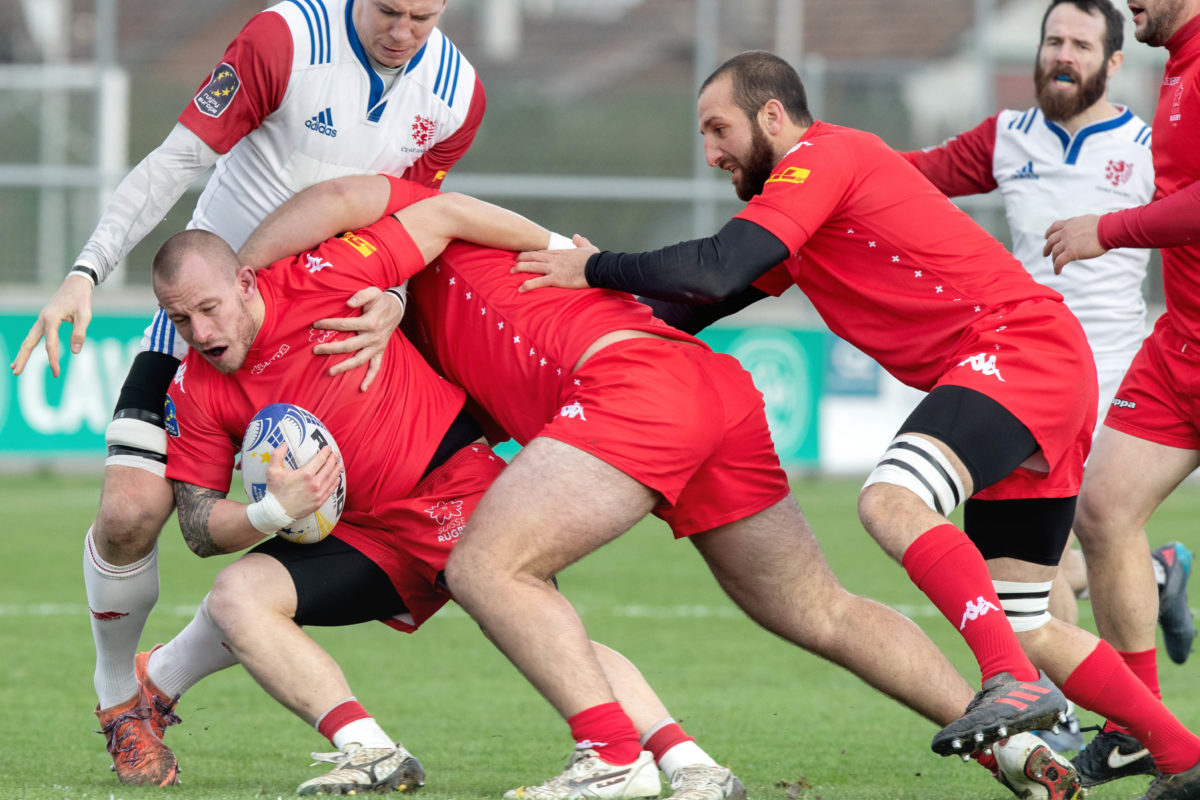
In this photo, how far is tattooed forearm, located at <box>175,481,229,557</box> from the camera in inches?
180

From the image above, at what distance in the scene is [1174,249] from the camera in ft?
17.2

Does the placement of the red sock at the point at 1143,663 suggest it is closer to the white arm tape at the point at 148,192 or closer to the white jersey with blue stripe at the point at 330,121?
the white jersey with blue stripe at the point at 330,121

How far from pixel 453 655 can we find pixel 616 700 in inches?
128

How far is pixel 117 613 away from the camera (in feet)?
16.7

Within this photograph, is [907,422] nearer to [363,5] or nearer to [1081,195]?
[363,5]

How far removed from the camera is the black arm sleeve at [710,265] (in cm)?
440

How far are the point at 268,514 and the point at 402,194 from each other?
1124 millimetres

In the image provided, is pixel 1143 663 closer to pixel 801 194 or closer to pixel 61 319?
pixel 801 194

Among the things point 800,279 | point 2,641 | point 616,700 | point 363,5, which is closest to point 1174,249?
point 800,279

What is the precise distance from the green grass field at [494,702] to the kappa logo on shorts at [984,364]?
1306 millimetres

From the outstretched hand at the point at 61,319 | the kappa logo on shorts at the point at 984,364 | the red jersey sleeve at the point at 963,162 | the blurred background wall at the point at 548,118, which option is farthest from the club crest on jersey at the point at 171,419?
the blurred background wall at the point at 548,118

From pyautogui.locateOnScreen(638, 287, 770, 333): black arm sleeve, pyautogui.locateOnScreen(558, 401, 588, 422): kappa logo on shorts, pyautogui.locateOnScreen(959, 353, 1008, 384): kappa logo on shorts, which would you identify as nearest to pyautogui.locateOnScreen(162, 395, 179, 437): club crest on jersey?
pyautogui.locateOnScreen(558, 401, 588, 422): kappa logo on shorts

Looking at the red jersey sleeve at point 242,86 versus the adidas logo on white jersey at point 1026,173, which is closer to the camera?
the red jersey sleeve at point 242,86

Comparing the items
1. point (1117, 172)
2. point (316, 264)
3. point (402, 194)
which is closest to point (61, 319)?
point (316, 264)
